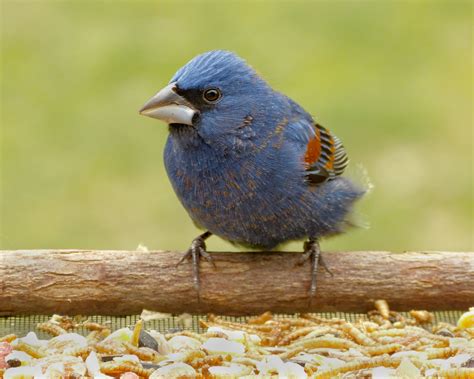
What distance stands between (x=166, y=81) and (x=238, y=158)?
3839 millimetres

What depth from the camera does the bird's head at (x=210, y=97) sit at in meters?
4.28

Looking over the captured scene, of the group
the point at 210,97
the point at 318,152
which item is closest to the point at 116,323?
the point at 210,97

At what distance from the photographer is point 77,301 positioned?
4.38 metres

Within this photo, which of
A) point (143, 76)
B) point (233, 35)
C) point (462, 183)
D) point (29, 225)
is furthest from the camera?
point (233, 35)

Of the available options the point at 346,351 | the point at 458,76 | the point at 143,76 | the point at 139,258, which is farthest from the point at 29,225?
the point at 458,76

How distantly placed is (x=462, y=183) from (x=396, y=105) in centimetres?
97

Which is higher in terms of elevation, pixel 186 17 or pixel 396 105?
pixel 186 17

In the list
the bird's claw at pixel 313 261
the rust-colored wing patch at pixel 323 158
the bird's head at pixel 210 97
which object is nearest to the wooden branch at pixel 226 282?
the bird's claw at pixel 313 261

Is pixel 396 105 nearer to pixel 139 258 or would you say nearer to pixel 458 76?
pixel 458 76

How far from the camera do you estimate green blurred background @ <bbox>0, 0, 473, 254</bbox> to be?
7145mm

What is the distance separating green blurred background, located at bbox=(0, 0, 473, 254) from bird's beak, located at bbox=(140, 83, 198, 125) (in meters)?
2.58

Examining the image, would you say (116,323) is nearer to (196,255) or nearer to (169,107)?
(196,255)

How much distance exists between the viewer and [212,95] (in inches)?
172

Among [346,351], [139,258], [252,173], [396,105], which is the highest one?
[396,105]
